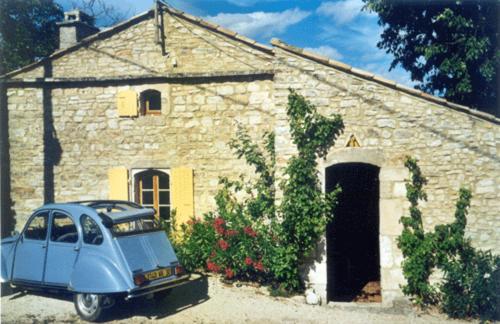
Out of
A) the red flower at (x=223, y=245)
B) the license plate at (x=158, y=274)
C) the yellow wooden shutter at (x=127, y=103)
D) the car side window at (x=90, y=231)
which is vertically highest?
the yellow wooden shutter at (x=127, y=103)

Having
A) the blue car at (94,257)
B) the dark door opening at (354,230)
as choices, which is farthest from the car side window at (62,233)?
the dark door opening at (354,230)

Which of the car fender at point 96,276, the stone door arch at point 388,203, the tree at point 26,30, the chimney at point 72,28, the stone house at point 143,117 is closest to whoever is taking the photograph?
the car fender at point 96,276

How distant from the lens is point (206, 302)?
7.42m

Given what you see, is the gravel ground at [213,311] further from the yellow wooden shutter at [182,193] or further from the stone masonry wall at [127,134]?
the stone masonry wall at [127,134]

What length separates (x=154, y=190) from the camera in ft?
32.4

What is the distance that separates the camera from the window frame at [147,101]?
9.77 m

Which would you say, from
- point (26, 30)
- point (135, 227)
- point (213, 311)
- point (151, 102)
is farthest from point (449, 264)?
point (26, 30)

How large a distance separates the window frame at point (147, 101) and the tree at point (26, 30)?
349 inches

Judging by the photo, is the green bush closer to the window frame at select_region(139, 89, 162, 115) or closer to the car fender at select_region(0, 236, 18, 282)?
the window frame at select_region(139, 89, 162, 115)

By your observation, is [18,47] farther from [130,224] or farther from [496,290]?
[496,290]

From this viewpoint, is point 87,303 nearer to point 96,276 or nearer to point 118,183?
point 96,276

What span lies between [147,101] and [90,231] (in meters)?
4.14

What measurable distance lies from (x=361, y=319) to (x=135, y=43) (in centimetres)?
775

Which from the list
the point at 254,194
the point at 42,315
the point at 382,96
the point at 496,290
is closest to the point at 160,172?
the point at 254,194
